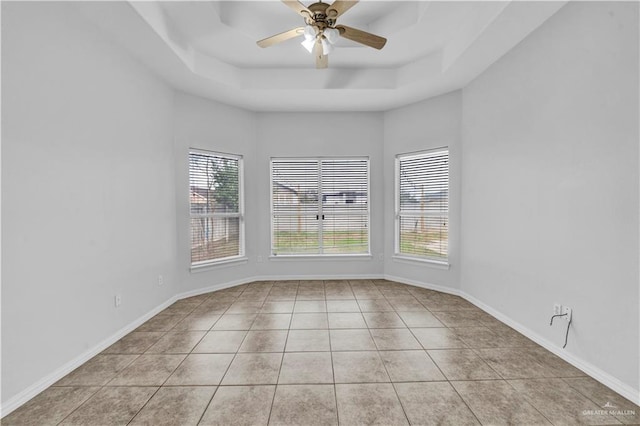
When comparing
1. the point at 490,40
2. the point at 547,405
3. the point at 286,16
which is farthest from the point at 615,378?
the point at 286,16

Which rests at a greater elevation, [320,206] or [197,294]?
[320,206]

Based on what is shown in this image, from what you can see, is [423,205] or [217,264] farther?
[423,205]

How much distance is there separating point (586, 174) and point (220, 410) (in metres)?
3.08

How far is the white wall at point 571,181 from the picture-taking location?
195 centimetres

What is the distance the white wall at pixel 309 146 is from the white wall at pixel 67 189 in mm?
1765

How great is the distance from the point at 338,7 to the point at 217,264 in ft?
11.8

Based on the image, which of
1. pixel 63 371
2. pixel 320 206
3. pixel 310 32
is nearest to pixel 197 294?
pixel 63 371

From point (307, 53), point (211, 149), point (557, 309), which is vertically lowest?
point (557, 309)

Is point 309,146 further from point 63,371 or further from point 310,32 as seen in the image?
point 63,371

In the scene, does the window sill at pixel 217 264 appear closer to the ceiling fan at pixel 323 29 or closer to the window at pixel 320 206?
the window at pixel 320 206

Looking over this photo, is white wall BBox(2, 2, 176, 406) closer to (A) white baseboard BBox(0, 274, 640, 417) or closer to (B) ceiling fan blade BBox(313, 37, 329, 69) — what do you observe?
(A) white baseboard BBox(0, 274, 640, 417)

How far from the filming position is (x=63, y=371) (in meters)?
2.21

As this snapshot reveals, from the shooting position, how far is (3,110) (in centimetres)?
181

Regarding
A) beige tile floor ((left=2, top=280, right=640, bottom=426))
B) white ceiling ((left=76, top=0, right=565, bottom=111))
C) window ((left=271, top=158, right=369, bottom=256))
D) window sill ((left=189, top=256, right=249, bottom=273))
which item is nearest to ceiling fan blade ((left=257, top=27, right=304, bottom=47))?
white ceiling ((left=76, top=0, right=565, bottom=111))
